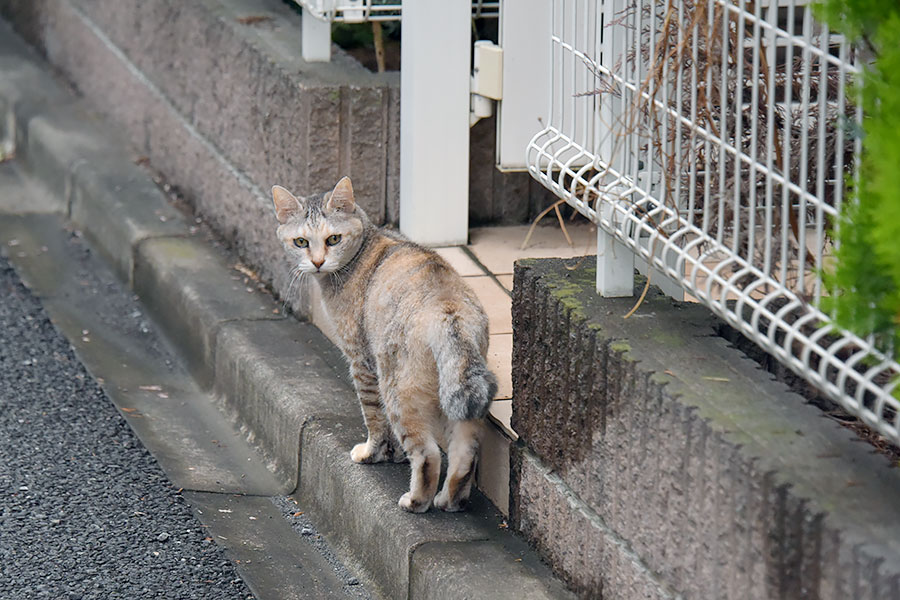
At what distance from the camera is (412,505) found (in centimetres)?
Result: 382

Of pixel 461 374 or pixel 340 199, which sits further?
pixel 340 199

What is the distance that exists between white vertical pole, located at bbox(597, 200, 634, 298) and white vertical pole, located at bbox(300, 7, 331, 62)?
2568 mm

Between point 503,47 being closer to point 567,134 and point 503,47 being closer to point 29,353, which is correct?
point 567,134

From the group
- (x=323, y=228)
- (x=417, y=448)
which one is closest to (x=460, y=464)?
(x=417, y=448)

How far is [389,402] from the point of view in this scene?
12.6 feet

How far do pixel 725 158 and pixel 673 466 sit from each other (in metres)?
0.68

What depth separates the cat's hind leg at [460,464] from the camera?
149 inches

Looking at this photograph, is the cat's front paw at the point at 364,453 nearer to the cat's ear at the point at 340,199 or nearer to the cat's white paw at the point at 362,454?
the cat's white paw at the point at 362,454

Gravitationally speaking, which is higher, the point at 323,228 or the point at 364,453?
the point at 323,228

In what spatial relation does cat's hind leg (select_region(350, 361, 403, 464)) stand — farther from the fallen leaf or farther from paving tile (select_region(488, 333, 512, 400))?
the fallen leaf

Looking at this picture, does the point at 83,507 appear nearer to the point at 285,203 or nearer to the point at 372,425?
the point at 372,425

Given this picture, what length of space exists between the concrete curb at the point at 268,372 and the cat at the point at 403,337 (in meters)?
0.15

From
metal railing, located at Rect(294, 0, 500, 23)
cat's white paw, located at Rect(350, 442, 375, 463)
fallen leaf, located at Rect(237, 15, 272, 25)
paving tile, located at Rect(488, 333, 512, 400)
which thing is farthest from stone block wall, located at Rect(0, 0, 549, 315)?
cat's white paw, located at Rect(350, 442, 375, 463)

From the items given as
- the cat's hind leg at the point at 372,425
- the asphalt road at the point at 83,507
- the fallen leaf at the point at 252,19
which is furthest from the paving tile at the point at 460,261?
the fallen leaf at the point at 252,19
